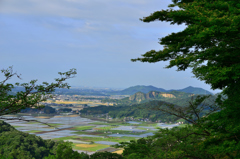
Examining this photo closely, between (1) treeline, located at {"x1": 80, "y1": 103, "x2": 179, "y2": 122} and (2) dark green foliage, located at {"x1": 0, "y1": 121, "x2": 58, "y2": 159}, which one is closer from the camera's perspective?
(2) dark green foliage, located at {"x1": 0, "y1": 121, "x2": 58, "y2": 159}

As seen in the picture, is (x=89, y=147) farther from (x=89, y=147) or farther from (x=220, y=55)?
(x=220, y=55)

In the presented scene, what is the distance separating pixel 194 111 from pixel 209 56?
11.5 ft

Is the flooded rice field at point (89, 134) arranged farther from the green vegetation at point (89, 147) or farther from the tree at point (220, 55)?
the tree at point (220, 55)

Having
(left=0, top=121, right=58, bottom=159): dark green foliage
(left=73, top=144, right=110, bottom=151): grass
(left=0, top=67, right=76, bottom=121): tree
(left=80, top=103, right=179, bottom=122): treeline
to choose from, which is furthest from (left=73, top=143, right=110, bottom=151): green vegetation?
(left=80, top=103, right=179, bottom=122): treeline

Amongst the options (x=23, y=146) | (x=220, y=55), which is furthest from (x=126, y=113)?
(x=220, y=55)

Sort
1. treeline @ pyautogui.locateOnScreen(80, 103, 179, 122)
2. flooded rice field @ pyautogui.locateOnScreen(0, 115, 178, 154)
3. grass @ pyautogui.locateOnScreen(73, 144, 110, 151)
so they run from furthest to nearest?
treeline @ pyautogui.locateOnScreen(80, 103, 179, 122), flooded rice field @ pyautogui.locateOnScreen(0, 115, 178, 154), grass @ pyautogui.locateOnScreen(73, 144, 110, 151)

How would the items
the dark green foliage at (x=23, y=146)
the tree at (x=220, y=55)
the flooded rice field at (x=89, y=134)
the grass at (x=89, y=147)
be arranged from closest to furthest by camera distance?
the tree at (x=220, y=55), the dark green foliage at (x=23, y=146), the grass at (x=89, y=147), the flooded rice field at (x=89, y=134)

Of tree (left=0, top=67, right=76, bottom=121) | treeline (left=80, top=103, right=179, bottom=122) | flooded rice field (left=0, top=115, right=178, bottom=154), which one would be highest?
tree (left=0, top=67, right=76, bottom=121)

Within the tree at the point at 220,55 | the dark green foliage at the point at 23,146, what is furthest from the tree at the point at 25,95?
the dark green foliage at the point at 23,146

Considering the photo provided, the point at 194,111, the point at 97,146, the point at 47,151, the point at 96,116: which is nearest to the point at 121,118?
the point at 96,116

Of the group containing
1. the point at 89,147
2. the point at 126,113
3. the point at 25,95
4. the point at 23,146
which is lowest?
the point at 89,147

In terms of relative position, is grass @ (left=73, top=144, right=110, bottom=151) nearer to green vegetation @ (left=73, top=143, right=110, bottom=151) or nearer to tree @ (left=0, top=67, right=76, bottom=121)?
green vegetation @ (left=73, top=143, right=110, bottom=151)

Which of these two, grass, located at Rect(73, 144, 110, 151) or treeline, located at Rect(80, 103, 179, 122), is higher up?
treeline, located at Rect(80, 103, 179, 122)

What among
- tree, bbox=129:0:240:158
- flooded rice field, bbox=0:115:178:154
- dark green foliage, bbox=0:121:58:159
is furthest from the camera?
flooded rice field, bbox=0:115:178:154
